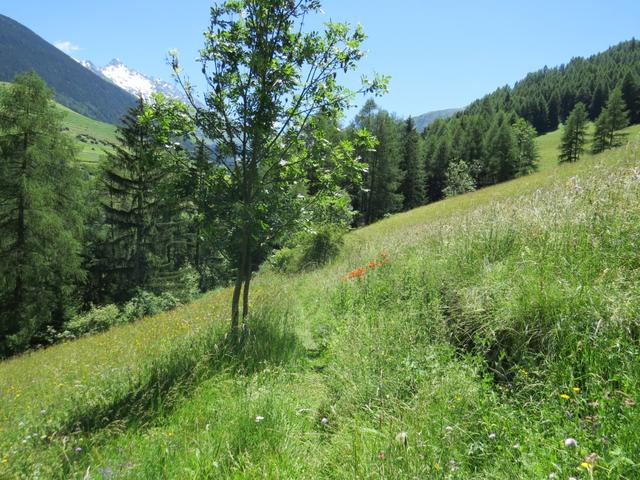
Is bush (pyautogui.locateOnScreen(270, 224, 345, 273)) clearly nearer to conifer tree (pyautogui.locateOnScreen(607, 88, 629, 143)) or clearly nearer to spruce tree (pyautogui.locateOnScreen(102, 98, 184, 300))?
spruce tree (pyautogui.locateOnScreen(102, 98, 184, 300))

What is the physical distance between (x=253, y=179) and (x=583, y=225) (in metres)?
4.39

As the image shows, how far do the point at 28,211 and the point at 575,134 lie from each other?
2932 inches

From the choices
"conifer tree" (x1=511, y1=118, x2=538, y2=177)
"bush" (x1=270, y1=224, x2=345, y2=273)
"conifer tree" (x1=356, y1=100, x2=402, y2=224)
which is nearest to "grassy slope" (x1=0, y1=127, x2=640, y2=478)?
"bush" (x1=270, y1=224, x2=345, y2=273)

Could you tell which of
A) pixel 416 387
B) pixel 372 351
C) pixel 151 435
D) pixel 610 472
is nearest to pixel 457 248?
pixel 372 351

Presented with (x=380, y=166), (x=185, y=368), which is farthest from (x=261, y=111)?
(x=380, y=166)

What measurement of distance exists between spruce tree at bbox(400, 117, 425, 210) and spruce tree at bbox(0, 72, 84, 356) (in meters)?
47.6

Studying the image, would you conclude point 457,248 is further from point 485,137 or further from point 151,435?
point 485,137

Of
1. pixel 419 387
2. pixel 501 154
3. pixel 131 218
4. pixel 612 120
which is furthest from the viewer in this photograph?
pixel 501 154

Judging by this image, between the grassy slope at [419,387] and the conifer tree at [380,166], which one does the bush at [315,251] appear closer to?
the grassy slope at [419,387]

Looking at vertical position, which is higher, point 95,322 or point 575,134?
point 575,134

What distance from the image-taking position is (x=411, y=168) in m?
58.2

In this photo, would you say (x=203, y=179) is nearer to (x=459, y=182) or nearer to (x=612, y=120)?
(x=459, y=182)

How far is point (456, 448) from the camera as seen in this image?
238cm

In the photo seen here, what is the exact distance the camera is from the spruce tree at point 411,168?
57.9 m
